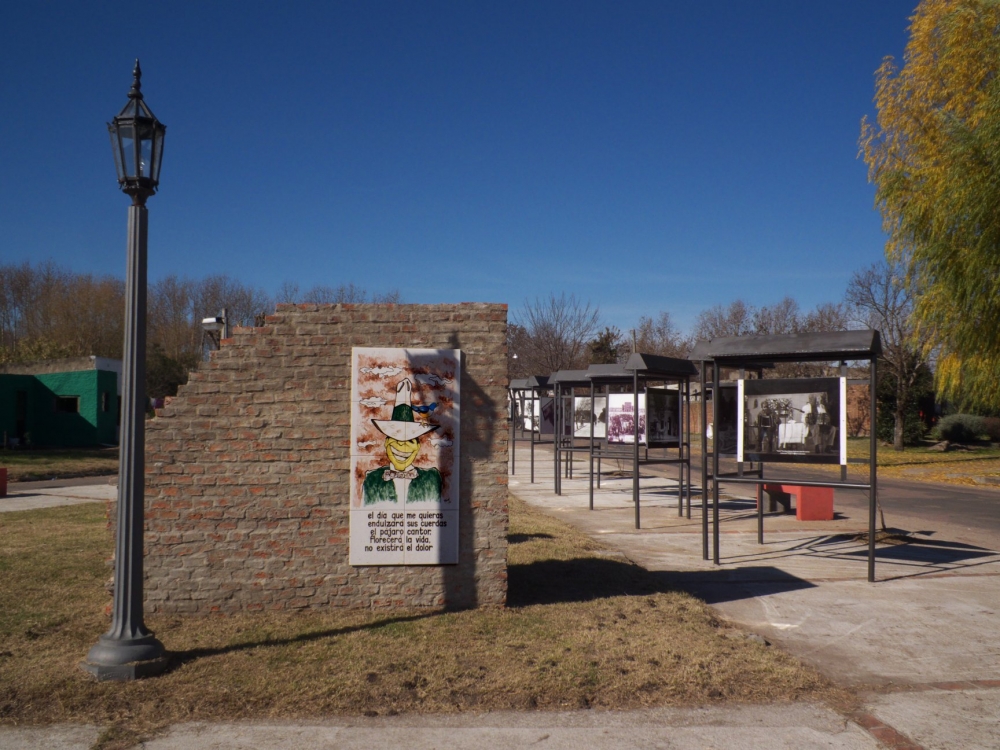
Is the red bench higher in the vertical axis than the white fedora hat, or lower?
lower

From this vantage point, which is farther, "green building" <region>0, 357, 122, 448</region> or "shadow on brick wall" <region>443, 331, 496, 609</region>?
"green building" <region>0, 357, 122, 448</region>

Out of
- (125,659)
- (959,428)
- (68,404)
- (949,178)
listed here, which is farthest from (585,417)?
(68,404)

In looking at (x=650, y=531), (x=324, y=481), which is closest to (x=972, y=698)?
(x=324, y=481)

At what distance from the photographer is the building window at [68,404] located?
3706cm

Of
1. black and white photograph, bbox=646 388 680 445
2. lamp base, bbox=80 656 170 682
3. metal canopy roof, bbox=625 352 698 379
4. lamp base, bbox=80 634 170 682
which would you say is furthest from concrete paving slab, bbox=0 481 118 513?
lamp base, bbox=80 656 170 682

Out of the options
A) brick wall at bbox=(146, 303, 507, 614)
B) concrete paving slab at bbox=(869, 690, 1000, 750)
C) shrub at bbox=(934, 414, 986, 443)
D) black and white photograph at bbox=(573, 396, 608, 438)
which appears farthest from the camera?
shrub at bbox=(934, 414, 986, 443)

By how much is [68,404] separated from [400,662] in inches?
1439

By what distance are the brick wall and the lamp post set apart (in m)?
1.16

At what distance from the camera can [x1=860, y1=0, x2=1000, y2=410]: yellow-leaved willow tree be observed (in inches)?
628

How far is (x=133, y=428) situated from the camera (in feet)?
18.9

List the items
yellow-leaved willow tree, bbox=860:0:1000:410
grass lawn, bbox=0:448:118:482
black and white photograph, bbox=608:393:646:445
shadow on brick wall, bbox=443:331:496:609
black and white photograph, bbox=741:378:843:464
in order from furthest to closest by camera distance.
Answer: grass lawn, bbox=0:448:118:482, black and white photograph, bbox=608:393:646:445, yellow-leaved willow tree, bbox=860:0:1000:410, black and white photograph, bbox=741:378:843:464, shadow on brick wall, bbox=443:331:496:609

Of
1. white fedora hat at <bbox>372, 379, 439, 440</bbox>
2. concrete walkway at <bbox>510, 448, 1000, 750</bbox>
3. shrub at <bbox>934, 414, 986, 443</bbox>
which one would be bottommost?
concrete walkway at <bbox>510, 448, 1000, 750</bbox>

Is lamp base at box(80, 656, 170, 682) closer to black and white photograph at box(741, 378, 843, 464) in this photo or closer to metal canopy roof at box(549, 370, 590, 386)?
black and white photograph at box(741, 378, 843, 464)

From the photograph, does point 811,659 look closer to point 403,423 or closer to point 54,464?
point 403,423
